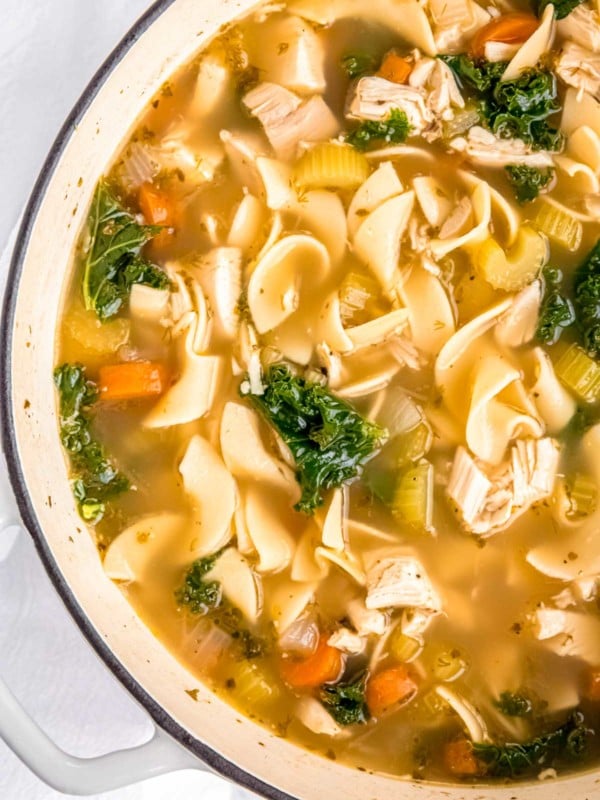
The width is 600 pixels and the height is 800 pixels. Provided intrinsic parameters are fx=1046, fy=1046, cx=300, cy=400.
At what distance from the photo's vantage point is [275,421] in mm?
4016

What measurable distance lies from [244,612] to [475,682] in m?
0.95

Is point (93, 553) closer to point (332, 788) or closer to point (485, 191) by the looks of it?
point (332, 788)

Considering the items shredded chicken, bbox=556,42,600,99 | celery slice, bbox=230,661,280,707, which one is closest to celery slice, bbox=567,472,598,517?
celery slice, bbox=230,661,280,707

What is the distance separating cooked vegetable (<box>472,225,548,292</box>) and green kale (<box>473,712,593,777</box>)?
173 centimetres

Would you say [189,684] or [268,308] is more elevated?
[268,308]

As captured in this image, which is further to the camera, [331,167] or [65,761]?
[331,167]

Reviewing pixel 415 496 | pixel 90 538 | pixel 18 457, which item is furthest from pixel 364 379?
pixel 18 457

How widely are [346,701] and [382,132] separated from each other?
7.22ft

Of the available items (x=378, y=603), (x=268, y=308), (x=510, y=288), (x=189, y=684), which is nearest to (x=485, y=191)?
(x=510, y=288)

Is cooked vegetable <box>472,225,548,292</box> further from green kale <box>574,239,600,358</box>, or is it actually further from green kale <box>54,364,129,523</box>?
green kale <box>54,364,129,523</box>

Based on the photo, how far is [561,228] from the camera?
403cm

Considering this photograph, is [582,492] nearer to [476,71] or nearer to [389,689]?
[389,689]

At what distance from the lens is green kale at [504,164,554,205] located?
4.03 m

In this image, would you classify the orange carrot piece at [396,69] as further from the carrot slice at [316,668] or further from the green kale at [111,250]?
the carrot slice at [316,668]
